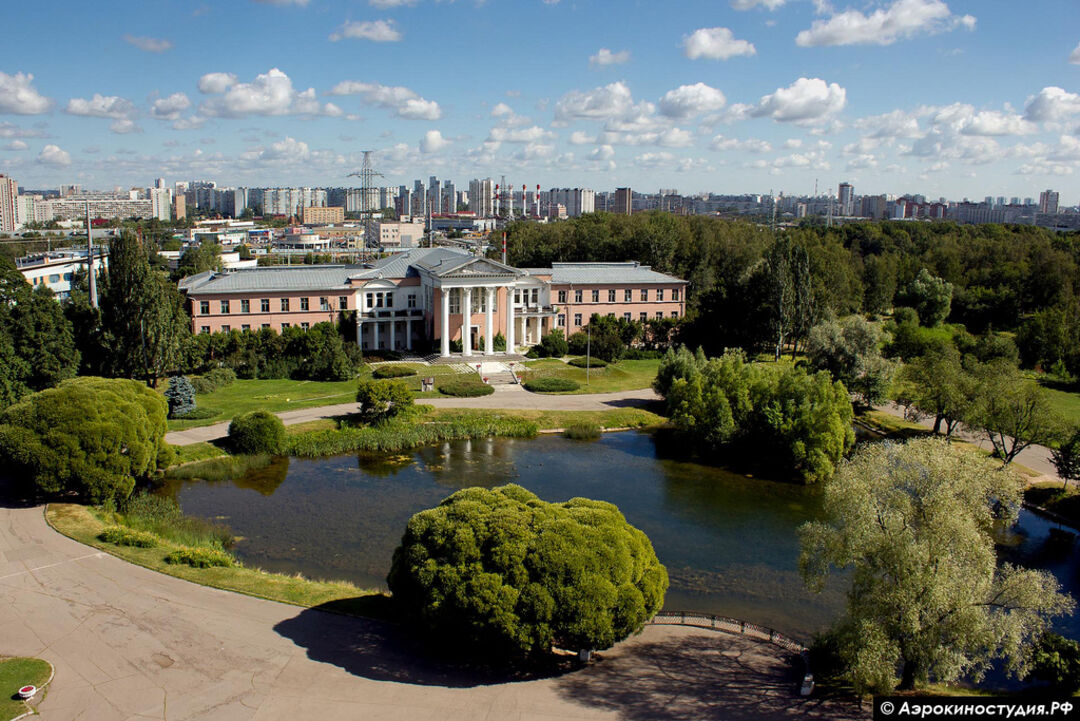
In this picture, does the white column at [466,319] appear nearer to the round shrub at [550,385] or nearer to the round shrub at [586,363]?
the round shrub at [586,363]

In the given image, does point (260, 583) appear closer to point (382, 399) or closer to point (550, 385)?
point (382, 399)

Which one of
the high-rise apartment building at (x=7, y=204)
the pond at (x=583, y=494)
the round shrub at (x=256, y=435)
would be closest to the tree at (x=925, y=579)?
the pond at (x=583, y=494)

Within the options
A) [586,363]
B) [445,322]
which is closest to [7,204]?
[445,322]

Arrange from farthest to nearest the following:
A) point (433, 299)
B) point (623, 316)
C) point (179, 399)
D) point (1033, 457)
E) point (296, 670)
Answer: point (623, 316), point (433, 299), point (179, 399), point (1033, 457), point (296, 670)

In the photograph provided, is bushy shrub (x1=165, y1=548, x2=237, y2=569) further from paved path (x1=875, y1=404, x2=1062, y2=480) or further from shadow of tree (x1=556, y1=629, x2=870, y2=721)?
paved path (x1=875, y1=404, x2=1062, y2=480)

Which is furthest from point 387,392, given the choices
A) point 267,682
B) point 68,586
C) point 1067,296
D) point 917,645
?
point 1067,296

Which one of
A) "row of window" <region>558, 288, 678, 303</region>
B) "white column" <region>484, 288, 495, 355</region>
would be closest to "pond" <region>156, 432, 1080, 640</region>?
"white column" <region>484, 288, 495, 355</region>
